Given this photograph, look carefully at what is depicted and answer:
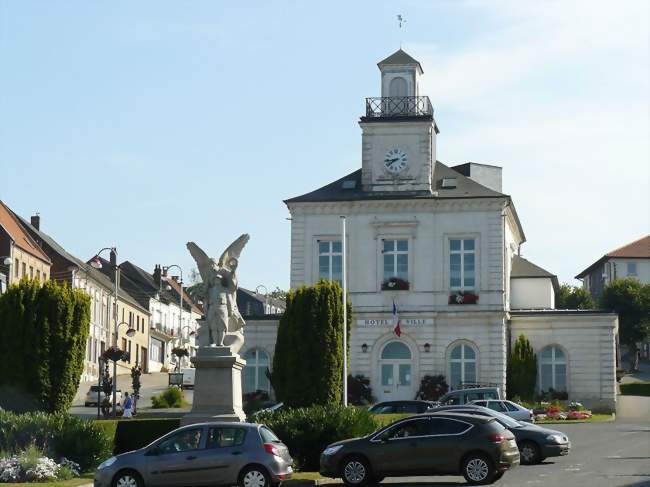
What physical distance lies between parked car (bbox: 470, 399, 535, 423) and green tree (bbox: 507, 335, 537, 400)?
1992cm

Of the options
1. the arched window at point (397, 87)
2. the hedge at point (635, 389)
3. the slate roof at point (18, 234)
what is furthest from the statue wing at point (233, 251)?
the hedge at point (635, 389)

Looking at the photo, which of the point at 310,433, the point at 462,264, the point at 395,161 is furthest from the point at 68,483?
the point at 395,161

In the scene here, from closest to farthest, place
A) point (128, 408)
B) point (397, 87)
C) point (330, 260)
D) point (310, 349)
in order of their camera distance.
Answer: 1. point (310, 349)
2. point (128, 408)
3. point (330, 260)
4. point (397, 87)

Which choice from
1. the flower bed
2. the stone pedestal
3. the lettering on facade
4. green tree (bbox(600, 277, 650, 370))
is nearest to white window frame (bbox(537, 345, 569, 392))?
the lettering on facade

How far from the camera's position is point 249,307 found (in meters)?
135

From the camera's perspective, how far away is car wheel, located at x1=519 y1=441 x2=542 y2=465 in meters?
35.6

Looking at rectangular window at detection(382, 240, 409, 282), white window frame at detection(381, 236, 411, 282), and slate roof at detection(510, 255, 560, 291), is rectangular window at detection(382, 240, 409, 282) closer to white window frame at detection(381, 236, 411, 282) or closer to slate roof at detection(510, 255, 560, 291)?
white window frame at detection(381, 236, 411, 282)

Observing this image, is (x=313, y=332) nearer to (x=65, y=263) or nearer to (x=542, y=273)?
(x=542, y=273)

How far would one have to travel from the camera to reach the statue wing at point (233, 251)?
122 ft

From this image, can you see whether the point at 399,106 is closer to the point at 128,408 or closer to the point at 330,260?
the point at 330,260

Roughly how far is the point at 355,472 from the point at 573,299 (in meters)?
93.2

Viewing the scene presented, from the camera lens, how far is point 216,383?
3581 cm

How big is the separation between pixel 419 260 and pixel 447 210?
285cm

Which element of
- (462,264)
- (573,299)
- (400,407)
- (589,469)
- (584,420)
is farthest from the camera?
(573,299)
